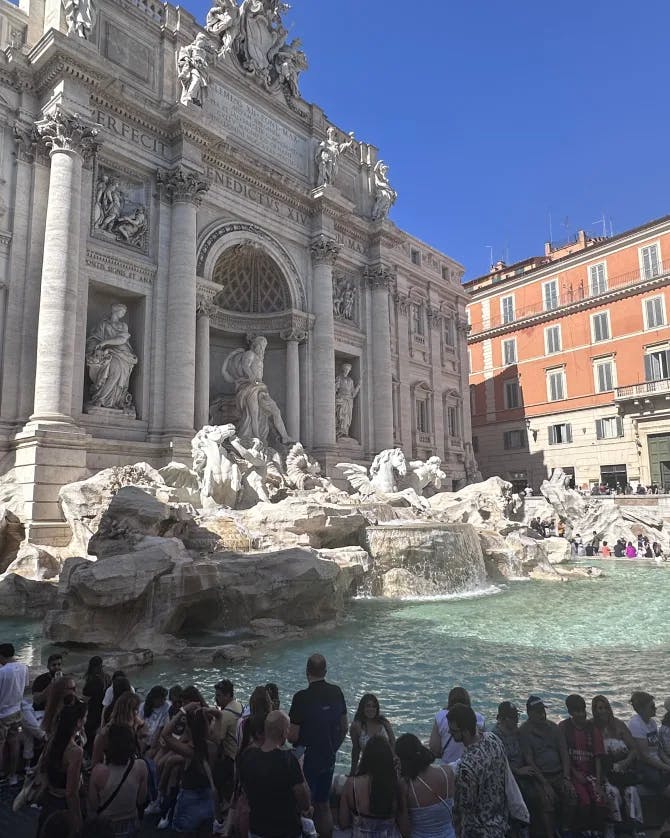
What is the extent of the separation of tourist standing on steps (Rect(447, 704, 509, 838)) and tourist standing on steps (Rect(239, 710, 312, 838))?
29.7 inches

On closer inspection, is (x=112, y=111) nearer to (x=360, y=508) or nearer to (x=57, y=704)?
(x=360, y=508)

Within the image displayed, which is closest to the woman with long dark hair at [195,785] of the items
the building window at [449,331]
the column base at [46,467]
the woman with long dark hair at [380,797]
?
the woman with long dark hair at [380,797]

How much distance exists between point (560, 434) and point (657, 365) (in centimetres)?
562

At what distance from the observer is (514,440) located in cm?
3378

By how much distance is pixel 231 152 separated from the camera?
19.0 m

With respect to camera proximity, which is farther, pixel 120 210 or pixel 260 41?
pixel 260 41

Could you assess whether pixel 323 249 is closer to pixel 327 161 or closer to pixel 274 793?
pixel 327 161

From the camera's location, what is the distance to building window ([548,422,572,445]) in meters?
31.2

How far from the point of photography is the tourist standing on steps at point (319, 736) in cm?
355

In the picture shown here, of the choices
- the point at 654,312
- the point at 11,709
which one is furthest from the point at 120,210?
the point at 654,312

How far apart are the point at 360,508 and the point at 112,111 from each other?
12.3 meters

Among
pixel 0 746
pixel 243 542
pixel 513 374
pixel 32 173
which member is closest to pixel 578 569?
pixel 243 542

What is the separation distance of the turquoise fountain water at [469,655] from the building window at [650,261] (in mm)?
21348

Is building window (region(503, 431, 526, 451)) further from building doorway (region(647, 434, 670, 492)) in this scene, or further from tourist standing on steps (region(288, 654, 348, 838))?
tourist standing on steps (region(288, 654, 348, 838))
